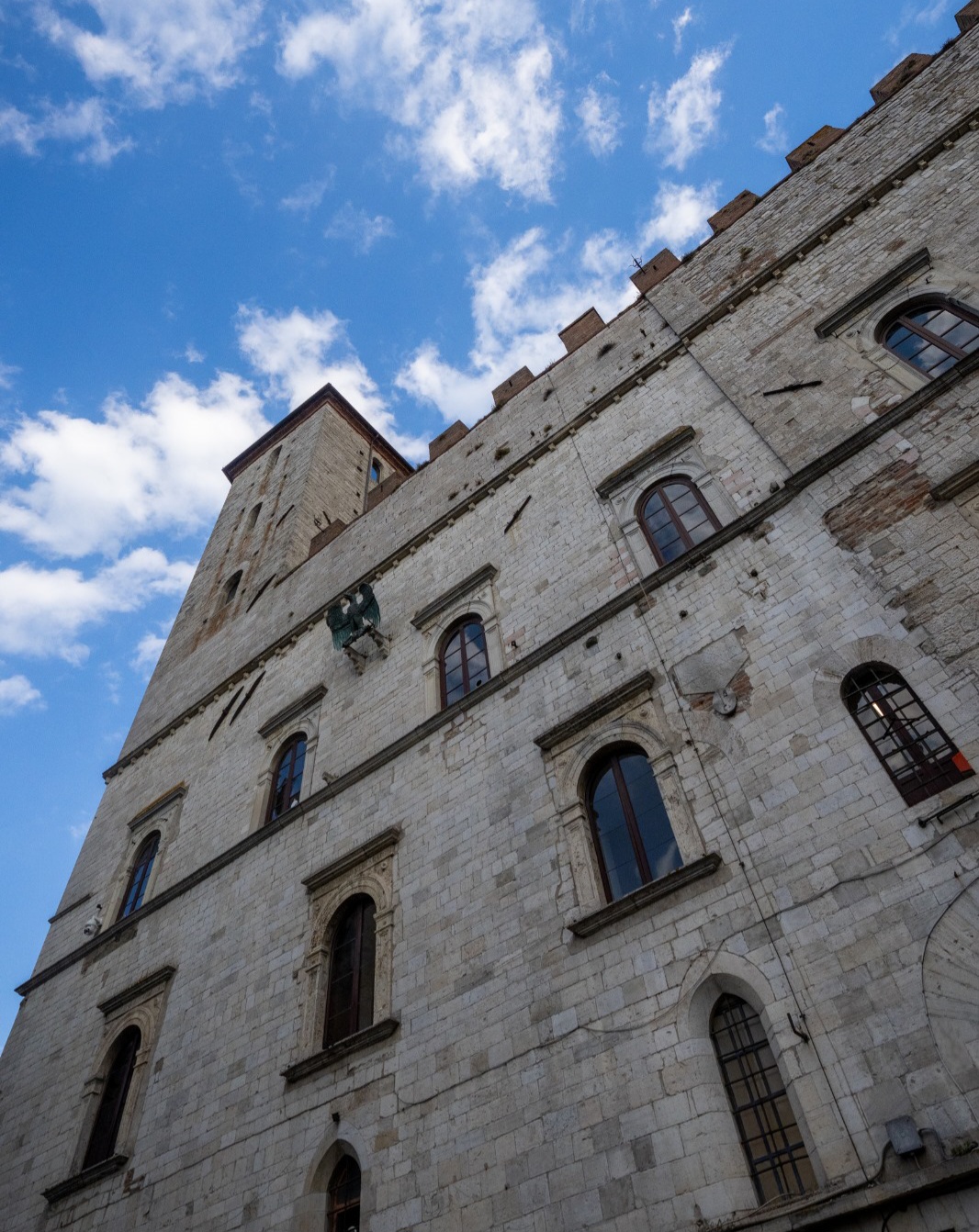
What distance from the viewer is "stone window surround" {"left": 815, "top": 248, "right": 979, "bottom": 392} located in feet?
31.7

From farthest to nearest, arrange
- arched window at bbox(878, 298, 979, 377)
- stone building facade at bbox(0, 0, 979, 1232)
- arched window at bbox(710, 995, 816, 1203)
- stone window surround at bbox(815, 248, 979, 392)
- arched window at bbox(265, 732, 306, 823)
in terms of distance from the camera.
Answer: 1. arched window at bbox(265, 732, 306, 823)
2. stone window surround at bbox(815, 248, 979, 392)
3. arched window at bbox(878, 298, 979, 377)
4. stone building facade at bbox(0, 0, 979, 1232)
5. arched window at bbox(710, 995, 816, 1203)

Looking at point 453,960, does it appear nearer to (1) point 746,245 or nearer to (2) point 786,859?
(2) point 786,859

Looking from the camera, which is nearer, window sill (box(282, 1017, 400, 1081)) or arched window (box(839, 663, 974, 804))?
arched window (box(839, 663, 974, 804))

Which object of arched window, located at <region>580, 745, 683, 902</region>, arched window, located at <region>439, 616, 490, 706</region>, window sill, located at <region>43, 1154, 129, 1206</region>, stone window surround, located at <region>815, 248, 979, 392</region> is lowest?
window sill, located at <region>43, 1154, 129, 1206</region>

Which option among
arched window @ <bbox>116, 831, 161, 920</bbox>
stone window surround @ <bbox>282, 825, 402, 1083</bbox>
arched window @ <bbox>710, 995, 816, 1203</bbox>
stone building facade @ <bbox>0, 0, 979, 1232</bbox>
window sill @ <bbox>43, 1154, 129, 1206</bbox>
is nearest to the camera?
arched window @ <bbox>710, 995, 816, 1203</bbox>

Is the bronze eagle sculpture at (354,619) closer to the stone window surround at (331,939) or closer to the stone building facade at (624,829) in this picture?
the stone building facade at (624,829)

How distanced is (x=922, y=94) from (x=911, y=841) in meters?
11.5

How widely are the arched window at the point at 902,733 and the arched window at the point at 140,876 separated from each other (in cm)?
1088

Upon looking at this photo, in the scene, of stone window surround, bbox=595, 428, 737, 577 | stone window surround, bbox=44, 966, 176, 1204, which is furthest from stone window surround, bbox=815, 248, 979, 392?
stone window surround, bbox=44, 966, 176, 1204

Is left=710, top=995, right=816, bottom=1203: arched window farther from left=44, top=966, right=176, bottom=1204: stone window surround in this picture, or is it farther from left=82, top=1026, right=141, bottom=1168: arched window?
left=82, top=1026, right=141, bottom=1168: arched window

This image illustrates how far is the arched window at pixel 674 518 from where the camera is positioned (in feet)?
33.9

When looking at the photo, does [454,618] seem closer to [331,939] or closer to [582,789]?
[582,789]

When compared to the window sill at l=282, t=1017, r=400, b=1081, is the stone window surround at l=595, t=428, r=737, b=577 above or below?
above

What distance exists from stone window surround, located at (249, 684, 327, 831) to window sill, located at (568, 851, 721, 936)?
5.88m
